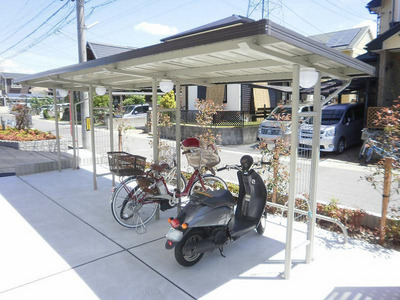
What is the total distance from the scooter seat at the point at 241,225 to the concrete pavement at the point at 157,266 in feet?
0.83

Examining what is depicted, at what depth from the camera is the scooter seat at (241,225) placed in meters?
3.18

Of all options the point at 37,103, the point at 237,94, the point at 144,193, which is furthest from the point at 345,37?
the point at 37,103

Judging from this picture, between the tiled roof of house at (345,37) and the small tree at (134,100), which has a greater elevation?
the tiled roof of house at (345,37)

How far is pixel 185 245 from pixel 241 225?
72 centimetres

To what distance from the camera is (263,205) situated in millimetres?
3385

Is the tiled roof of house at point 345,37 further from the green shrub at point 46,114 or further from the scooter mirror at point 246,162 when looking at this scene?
the green shrub at point 46,114

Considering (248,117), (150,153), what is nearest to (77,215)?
(150,153)

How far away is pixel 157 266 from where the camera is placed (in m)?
2.97

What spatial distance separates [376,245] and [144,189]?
9.20ft

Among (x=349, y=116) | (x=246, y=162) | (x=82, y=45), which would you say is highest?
(x=82, y=45)

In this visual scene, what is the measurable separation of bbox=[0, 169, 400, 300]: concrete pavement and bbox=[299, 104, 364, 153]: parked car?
602 centimetres

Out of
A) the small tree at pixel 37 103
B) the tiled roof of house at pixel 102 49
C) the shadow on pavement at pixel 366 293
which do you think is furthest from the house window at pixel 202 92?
the small tree at pixel 37 103

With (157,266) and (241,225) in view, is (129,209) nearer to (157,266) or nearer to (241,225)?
(157,266)

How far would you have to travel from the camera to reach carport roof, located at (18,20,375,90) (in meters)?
2.05
